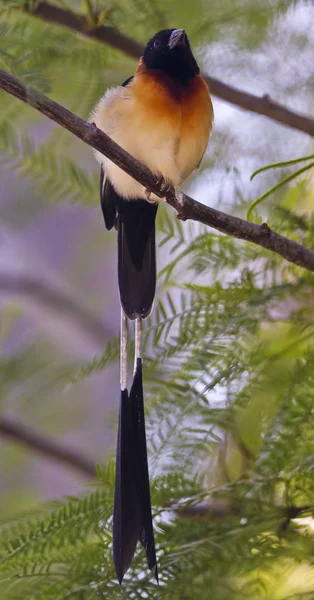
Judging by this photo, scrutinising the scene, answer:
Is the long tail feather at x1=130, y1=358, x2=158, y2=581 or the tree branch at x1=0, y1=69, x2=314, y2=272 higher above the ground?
the tree branch at x1=0, y1=69, x2=314, y2=272

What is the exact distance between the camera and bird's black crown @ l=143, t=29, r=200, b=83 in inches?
31.6

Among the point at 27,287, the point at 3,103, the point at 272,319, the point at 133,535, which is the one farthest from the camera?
the point at 27,287

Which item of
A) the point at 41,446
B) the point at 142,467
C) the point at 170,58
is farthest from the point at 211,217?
the point at 41,446

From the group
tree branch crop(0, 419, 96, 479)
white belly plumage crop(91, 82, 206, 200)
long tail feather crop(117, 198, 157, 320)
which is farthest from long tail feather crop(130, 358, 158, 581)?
tree branch crop(0, 419, 96, 479)

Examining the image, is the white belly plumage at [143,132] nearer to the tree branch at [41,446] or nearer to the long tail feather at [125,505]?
Answer: the long tail feather at [125,505]

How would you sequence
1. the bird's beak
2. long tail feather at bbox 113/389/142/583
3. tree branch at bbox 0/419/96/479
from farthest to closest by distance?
tree branch at bbox 0/419/96/479
the bird's beak
long tail feather at bbox 113/389/142/583

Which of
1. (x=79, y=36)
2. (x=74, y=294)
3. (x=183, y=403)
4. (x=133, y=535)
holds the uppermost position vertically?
(x=74, y=294)

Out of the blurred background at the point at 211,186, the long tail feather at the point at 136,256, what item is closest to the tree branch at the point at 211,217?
the blurred background at the point at 211,186

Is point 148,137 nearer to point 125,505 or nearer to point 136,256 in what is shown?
point 136,256

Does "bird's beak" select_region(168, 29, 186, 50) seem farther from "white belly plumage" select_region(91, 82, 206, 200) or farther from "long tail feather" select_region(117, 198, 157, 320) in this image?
"long tail feather" select_region(117, 198, 157, 320)

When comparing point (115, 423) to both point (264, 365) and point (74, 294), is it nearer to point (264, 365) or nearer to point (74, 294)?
point (264, 365)

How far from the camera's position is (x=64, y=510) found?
1.86ft

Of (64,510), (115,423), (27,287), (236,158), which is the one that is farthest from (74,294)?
(64,510)

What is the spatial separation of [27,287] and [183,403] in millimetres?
965
